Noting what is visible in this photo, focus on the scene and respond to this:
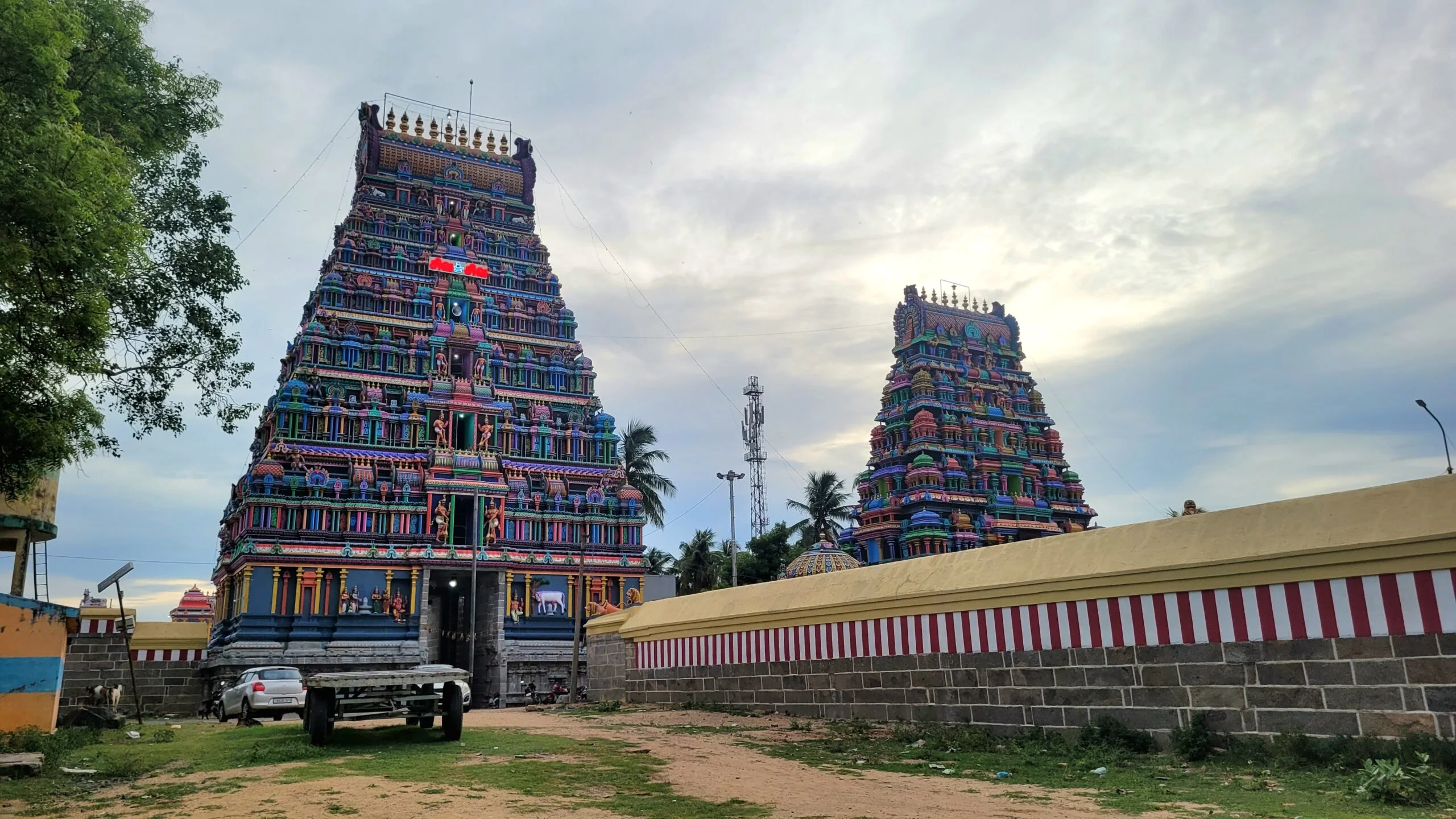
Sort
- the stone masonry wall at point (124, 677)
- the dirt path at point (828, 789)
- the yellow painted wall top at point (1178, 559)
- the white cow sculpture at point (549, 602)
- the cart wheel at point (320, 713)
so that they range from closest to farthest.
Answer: the dirt path at point (828, 789), the yellow painted wall top at point (1178, 559), the cart wheel at point (320, 713), the stone masonry wall at point (124, 677), the white cow sculpture at point (549, 602)

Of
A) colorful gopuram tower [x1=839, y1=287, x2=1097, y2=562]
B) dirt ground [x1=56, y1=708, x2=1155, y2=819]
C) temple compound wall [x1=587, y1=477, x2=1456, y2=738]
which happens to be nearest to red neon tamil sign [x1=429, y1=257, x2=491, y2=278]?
colorful gopuram tower [x1=839, y1=287, x2=1097, y2=562]

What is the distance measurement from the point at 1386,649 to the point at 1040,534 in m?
49.5

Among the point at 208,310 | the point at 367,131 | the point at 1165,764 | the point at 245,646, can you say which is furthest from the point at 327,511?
the point at 1165,764

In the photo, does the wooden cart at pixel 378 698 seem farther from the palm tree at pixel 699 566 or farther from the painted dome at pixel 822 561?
the palm tree at pixel 699 566

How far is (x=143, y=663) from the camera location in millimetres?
33938

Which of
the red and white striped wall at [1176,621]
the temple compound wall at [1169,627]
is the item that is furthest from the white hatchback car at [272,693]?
the red and white striped wall at [1176,621]

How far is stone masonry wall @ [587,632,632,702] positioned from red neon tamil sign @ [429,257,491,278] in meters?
27.9

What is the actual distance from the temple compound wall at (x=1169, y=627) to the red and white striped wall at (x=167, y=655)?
27.3 meters

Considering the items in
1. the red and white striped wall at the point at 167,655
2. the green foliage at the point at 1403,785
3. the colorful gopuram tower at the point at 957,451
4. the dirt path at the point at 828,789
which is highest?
the colorful gopuram tower at the point at 957,451

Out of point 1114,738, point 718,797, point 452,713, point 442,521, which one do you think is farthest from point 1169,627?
point 442,521

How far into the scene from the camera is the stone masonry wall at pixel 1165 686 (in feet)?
30.0

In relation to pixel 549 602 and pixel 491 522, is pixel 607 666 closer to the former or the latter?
pixel 549 602

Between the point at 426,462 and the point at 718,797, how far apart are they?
37.4 metres

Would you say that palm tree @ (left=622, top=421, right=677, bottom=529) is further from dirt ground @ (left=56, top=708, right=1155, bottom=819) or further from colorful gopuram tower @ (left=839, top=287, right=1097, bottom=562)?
dirt ground @ (left=56, top=708, right=1155, bottom=819)
